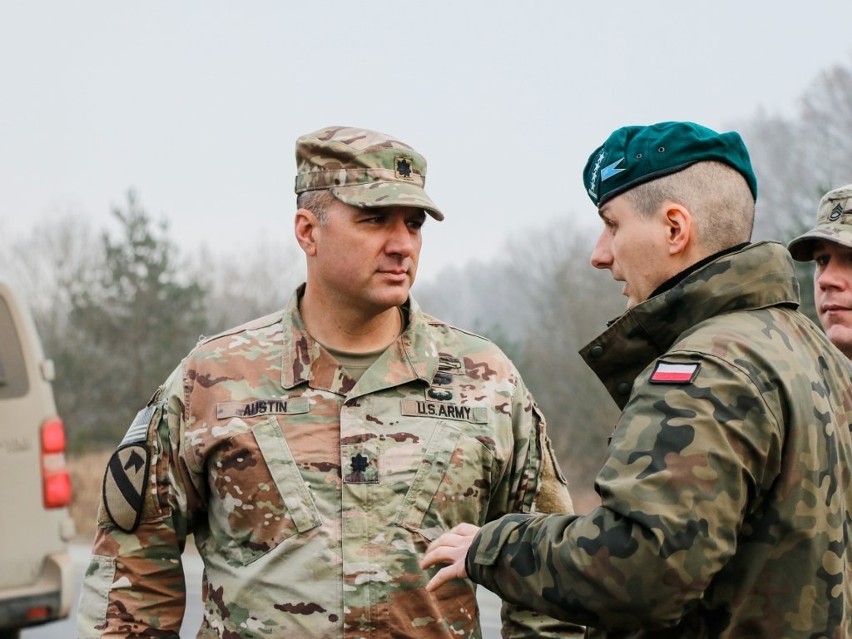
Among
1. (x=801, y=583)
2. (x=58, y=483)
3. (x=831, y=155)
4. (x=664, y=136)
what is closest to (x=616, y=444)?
(x=801, y=583)

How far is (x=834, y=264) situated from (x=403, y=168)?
180 cm

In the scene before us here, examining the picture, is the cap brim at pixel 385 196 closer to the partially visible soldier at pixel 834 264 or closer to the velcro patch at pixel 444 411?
the velcro patch at pixel 444 411

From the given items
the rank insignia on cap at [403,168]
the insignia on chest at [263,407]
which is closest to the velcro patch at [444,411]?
the insignia on chest at [263,407]

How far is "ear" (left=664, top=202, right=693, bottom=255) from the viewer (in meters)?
2.30

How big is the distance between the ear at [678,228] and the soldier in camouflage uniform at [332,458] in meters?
0.95

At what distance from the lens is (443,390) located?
10.4 feet

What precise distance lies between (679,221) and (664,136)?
19 centimetres

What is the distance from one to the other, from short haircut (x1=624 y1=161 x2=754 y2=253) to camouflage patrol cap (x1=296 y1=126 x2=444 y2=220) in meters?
0.89

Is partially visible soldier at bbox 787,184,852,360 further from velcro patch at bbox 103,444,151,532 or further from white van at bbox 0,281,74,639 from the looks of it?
white van at bbox 0,281,74,639

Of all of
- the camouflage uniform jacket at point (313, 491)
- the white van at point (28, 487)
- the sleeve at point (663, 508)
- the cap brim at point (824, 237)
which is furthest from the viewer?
the white van at point (28, 487)

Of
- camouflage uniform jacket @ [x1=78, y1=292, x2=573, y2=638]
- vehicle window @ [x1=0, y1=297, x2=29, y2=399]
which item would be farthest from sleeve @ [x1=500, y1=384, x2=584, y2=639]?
vehicle window @ [x1=0, y1=297, x2=29, y2=399]

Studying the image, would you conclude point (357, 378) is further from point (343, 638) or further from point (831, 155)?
point (831, 155)

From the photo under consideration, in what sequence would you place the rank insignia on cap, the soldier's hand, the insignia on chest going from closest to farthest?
the soldier's hand
the insignia on chest
the rank insignia on cap

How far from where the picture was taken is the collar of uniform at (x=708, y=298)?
2258 mm
